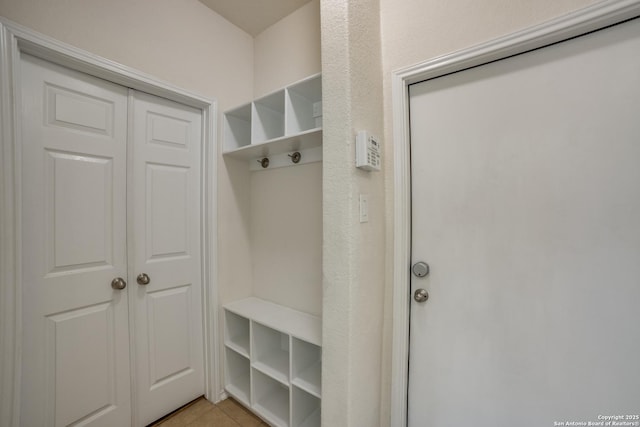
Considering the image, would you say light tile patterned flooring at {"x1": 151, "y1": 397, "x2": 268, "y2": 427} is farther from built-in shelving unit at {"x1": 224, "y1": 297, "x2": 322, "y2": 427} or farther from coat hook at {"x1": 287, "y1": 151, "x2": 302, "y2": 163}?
coat hook at {"x1": 287, "y1": 151, "x2": 302, "y2": 163}

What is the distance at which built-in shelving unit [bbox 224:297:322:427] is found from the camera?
4.45 ft

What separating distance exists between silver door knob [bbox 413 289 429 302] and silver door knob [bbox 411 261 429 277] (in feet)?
0.27

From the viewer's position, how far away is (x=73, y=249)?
1.21m

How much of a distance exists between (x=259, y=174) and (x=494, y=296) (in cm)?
162

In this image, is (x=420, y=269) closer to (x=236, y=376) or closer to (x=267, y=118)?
(x=267, y=118)

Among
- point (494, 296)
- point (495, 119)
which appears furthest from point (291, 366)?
point (495, 119)

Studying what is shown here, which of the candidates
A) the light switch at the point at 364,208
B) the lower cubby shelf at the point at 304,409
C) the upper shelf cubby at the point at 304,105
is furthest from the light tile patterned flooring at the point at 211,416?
the upper shelf cubby at the point at 304,105

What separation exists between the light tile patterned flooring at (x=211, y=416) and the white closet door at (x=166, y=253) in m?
→ 0.05

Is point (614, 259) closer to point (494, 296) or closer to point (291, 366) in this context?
point (494, 296)

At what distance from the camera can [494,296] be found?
1062 millimetres

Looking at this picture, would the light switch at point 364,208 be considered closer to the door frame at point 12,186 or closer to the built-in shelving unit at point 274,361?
the built-in shelving unit at point 274,361

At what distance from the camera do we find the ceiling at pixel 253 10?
5.28ft

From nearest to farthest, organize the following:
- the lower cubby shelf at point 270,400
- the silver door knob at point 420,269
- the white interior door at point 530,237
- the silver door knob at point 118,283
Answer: the white interior door at point 530,237 → the silver door knob at point 420,269 → the silver door knob at point 118,283 → the lower cubby shelf at point 270,400

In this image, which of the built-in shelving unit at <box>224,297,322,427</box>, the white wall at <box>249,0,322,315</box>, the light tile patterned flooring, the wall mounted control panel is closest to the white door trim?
the wall mounted control panel
